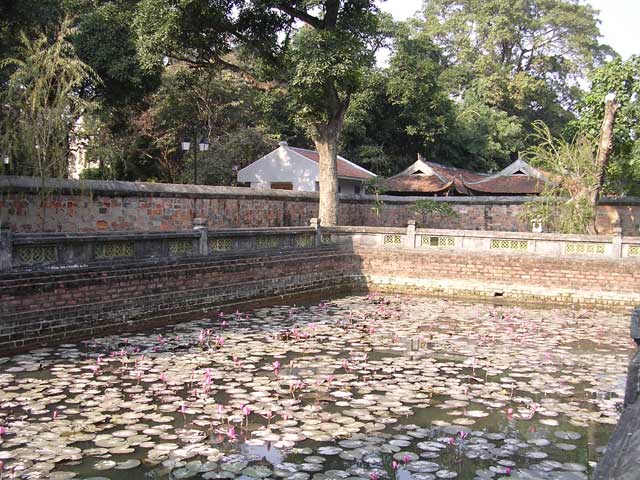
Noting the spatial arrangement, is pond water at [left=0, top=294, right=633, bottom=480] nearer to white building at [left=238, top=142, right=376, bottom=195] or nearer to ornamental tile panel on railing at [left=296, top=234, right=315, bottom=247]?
ornamental tile panel on railing at [left=296, top=234, right=315, bottom=247]

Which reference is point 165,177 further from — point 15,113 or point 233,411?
point 233,411

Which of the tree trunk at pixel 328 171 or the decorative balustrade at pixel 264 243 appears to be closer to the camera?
the decorative balustrade at pixel 264 243

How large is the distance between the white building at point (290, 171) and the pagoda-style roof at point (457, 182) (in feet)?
5.23

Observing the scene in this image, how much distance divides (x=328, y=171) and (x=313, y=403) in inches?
446

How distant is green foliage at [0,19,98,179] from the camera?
1020cm

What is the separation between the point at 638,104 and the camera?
18.5 meters

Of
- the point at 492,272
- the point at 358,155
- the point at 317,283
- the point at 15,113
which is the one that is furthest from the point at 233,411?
the point at 358,155

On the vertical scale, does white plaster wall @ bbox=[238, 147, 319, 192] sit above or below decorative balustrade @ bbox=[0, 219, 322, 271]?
above

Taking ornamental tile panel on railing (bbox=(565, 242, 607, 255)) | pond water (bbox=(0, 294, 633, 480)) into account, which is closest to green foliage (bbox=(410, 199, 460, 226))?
ornamental tile panel on railing (bbox=(565, 242, 607, 255))

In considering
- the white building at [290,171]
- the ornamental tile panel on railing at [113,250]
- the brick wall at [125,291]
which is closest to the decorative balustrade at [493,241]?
the brick wall at [125,291]

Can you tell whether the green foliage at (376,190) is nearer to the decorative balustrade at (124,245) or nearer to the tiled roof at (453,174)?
the tiled roof at (453,174)

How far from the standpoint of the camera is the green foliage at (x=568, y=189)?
1711 cm

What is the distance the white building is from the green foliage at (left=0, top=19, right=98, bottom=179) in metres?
12.8

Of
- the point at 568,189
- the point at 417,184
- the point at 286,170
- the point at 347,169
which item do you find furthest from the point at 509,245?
the point at 286,170
